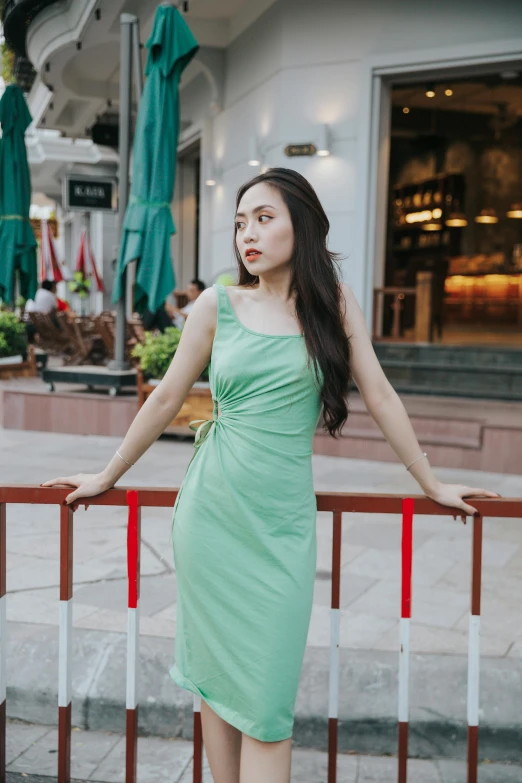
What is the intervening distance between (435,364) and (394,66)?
12.4 feet

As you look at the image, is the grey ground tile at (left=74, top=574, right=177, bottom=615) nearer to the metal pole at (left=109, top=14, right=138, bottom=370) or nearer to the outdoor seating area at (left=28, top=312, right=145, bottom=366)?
the metal pole at (left=109, top=14, right=138, bottom=370)

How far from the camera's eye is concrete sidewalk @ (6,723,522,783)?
2662 mm

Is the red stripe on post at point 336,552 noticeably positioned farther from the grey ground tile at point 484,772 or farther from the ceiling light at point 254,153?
the ceiling light at point 254,153

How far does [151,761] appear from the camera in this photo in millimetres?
2764

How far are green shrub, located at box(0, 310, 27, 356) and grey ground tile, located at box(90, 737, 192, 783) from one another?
31.1 ft

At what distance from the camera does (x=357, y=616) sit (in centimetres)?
368

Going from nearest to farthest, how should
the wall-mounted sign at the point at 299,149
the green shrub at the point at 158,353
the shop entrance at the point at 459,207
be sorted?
the green shrub at the point at 158,353 < the wall-mounted sign at the point at 299,149 < the shop entrance at the point at 459,207

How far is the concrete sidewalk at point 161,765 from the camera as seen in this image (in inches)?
105

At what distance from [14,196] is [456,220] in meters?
8.91

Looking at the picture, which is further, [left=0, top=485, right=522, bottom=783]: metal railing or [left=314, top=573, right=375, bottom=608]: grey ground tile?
[left=314, top=573, right=375, bottom=608]: grey ground tile

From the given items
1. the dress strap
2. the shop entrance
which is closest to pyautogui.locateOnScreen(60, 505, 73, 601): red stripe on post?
the dress strap

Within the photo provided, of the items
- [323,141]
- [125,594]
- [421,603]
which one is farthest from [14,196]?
[421,603]

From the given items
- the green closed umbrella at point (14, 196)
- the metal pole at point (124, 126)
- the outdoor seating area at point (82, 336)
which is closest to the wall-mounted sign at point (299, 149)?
the metal pole at point (124, 126)

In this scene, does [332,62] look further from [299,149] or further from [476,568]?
[476,568]
